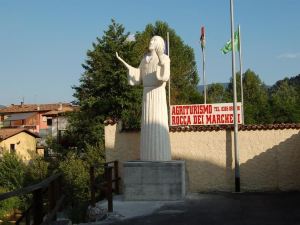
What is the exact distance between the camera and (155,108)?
13.4 m

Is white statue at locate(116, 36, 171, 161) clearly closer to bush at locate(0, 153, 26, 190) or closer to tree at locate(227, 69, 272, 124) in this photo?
bush at locate(0, 153, 26, 190)

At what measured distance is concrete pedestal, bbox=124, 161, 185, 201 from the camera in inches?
501

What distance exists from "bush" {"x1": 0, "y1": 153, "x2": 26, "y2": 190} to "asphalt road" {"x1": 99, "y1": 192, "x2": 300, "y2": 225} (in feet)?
68.5

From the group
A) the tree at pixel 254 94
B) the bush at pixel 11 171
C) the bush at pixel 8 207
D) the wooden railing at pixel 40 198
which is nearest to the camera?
the wooden railing at pixel 40 198

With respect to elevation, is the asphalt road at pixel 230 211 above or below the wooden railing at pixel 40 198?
below

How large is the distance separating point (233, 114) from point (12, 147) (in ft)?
125

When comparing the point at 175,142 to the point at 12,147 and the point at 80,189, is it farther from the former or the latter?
the point at 12,147

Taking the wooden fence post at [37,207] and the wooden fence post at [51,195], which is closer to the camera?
the wooden fence post at [37,207]

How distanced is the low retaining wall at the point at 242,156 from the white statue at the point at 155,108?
6.25 ft

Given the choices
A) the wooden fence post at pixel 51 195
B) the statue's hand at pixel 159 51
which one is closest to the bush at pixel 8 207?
the statue's hand at pixel 159 51

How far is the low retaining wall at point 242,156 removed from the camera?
579 inches

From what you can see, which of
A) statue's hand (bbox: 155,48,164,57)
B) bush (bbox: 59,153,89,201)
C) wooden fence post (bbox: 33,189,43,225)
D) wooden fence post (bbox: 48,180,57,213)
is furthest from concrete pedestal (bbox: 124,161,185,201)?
bush (bbox: 59,153,89,201)

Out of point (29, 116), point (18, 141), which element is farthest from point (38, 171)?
point (29, 116)

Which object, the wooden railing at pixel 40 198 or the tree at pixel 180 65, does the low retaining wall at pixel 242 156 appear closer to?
the wooden railing at pixel 40 198
